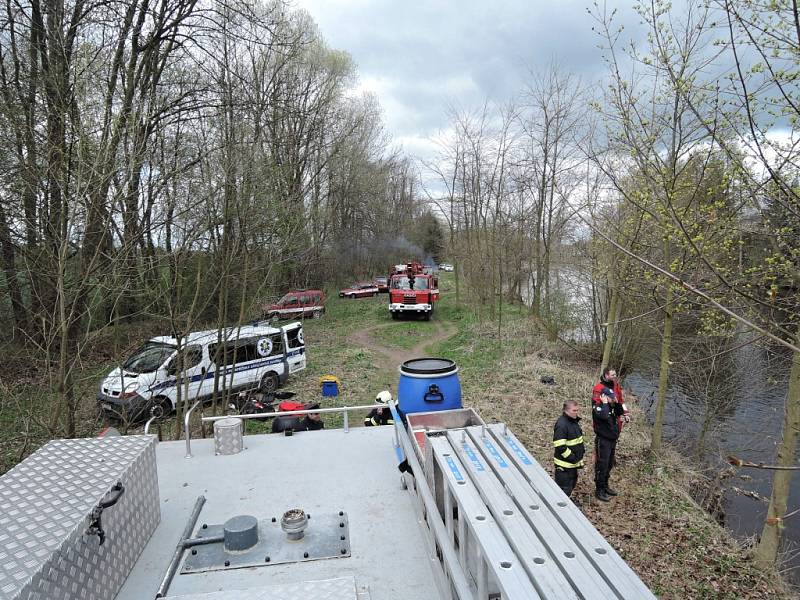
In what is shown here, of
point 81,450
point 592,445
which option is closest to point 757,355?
point 592,445

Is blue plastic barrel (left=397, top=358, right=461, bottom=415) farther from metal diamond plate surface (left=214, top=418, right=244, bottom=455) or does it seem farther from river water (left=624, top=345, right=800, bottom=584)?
river water (left=624, top=345, right=800, bottom=584)

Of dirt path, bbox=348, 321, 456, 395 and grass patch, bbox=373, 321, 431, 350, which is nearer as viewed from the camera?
dirt path, bbox=348, 321, 456, 395

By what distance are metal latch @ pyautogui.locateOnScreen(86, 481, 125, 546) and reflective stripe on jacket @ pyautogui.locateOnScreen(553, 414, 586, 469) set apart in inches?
198

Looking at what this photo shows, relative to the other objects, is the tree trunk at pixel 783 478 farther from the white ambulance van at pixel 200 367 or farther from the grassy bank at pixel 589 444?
the white ambulance van at pixel 200 367

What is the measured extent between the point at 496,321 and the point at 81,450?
22.5 meters

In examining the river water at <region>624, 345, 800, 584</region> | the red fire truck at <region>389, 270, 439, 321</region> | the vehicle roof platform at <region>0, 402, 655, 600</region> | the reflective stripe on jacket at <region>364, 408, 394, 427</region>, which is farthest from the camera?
the red fire truck at <region>389, 270, 439, 321</region>

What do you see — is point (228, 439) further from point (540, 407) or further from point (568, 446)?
point (540, 407)

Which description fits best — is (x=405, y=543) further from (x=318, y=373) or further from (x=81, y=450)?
(x=318, y=373)

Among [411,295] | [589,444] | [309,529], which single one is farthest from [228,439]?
[411,295]

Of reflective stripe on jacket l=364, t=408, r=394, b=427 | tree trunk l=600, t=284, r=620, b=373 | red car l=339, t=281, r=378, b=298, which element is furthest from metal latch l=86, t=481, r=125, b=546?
red car l=339, t=281, r=378, b=298

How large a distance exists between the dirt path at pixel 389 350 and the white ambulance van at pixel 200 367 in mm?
2917

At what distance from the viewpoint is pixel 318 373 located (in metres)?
16.8

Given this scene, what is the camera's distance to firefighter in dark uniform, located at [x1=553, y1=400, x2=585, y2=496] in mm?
6512

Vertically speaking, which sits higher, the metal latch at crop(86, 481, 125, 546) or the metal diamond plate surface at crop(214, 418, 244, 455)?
the metal latch at crop(86, 481, 125, 546)
